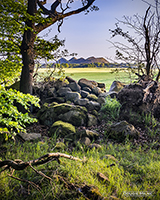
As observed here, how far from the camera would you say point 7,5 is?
19.7 ft

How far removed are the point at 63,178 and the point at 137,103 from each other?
424 cm

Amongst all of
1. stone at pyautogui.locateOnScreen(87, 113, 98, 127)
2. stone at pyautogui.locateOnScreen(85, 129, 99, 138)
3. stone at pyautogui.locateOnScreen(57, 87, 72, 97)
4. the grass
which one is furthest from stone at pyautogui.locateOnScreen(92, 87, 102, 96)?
the grass

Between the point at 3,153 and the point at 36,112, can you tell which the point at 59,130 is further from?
the point at 36,112

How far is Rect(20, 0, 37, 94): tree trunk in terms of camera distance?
21.5 feet

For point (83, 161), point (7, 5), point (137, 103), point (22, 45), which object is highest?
point (7, 5)

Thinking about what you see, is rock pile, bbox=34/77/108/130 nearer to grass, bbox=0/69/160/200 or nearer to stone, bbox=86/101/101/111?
stone, bbox=86/101/101/111

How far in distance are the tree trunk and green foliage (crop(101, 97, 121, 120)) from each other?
3.18 metres

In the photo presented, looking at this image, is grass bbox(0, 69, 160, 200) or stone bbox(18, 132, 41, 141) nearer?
grass bbox(0, 69, 160, 200)

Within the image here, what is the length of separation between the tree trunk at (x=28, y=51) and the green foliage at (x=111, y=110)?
3.18 metres

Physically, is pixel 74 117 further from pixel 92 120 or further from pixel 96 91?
pixel 96 91

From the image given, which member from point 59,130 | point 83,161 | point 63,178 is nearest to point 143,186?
point 83,161

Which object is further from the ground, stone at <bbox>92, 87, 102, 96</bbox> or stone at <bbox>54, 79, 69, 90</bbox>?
stone at <bbox>54, 79, 69, 90</bbox>

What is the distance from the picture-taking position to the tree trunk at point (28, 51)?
21.5ft

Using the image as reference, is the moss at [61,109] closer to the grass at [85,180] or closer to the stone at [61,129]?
the stone at [61,129]
